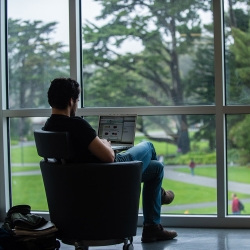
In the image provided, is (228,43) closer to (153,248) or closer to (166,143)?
(166,143)

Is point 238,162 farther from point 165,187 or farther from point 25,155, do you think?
point 25,155

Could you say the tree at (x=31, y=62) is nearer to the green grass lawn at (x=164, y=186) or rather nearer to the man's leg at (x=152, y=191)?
the green grass lawn at (x=164, y=186)

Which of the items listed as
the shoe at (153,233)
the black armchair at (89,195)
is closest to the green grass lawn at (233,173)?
the shoe at (153,233)

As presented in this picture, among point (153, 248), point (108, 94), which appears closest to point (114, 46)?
point (108, 94)

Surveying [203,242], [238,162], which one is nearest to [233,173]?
[238,162]

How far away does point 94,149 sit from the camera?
3.40 m

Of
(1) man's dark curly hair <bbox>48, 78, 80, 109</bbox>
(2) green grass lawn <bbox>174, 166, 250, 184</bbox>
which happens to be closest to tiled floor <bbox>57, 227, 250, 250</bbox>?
(2) green grass lawn <bbox>174, 166, 250, 184</bbox>

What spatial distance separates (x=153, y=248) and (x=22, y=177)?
1581mm

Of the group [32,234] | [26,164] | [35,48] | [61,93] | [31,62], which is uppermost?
[35,48]

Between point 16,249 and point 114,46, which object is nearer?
point 16,249

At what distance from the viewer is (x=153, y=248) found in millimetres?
3908

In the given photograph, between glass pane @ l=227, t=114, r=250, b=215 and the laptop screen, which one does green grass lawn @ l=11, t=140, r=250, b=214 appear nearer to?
glass pane @ l=227, t=114, r=250, b=215

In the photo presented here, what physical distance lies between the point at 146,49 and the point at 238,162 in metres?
1.25

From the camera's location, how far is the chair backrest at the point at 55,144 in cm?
334
